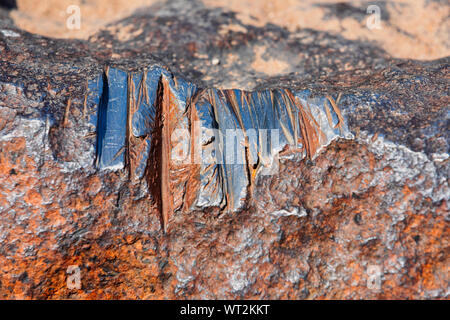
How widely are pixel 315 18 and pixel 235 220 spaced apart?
201cm

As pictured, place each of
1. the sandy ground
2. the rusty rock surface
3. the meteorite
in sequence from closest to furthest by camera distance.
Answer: the rusty rock surface
the meteorite
the sandy ground

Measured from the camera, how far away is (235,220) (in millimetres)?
1688

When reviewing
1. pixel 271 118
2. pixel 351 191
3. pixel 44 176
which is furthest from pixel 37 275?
pixel 351 191

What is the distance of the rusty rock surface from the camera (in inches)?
62.0

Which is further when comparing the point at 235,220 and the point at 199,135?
the point at 199,135

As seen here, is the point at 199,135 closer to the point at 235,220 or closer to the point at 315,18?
the point at 235,220

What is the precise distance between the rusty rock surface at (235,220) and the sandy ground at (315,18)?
1242mm

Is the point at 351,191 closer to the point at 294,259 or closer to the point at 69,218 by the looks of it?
the point at 294,259

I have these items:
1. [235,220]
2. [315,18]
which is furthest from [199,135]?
[315,18]

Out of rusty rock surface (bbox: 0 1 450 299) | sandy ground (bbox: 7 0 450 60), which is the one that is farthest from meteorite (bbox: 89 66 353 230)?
sandy ground (bbox: 7 0 450 60)

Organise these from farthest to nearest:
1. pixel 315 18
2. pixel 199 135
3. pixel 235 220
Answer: pixel 315 18 < pixel 199 135 < pixel 235 220

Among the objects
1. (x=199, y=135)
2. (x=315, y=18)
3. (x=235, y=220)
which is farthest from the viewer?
(x=315, y=18)

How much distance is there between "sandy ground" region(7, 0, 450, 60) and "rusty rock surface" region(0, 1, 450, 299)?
1242mm

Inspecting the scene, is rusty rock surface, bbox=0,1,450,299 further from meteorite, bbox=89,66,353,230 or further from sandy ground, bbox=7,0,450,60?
sandy ground, bbox=7,0,450,60
